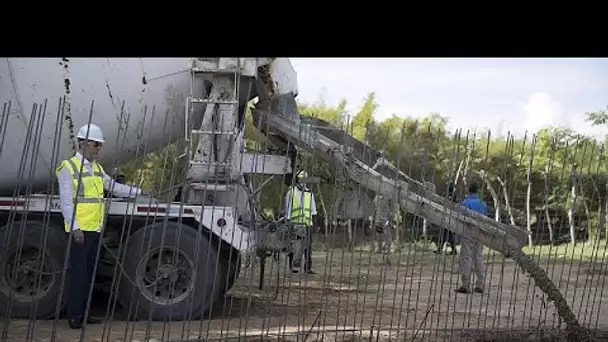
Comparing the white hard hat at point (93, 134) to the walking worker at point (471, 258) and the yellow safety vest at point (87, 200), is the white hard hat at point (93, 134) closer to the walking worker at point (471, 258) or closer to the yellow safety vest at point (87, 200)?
the yellow safety vest at point (87, 200)

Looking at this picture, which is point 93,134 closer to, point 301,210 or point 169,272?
point 169,272

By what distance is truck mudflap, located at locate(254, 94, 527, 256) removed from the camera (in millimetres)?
7328

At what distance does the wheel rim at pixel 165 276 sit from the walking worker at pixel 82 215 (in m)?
0.50

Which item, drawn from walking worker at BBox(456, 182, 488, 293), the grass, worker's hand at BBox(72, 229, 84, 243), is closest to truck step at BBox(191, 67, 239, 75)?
worker's hand at BBox(72, 229, 84, 243)

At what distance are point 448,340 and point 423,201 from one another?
1.38 meters

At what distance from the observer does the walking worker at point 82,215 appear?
256 inches

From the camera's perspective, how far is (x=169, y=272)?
23.2 feet

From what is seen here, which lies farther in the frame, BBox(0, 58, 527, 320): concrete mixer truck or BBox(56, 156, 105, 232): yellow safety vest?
BBox(0, 58, 527, 320): concrete mixer truck

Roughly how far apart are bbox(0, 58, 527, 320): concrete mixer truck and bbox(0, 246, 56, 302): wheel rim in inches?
0.4

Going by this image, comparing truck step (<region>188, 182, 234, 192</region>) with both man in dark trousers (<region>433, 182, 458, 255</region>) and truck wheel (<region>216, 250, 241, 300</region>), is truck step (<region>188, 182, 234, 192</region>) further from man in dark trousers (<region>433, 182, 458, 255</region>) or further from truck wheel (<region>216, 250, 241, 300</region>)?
man in dark trousers (<region>433, 182, 458, 255</region>)

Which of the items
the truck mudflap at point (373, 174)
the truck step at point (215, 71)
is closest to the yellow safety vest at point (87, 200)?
the truck step at point (215, 71)
